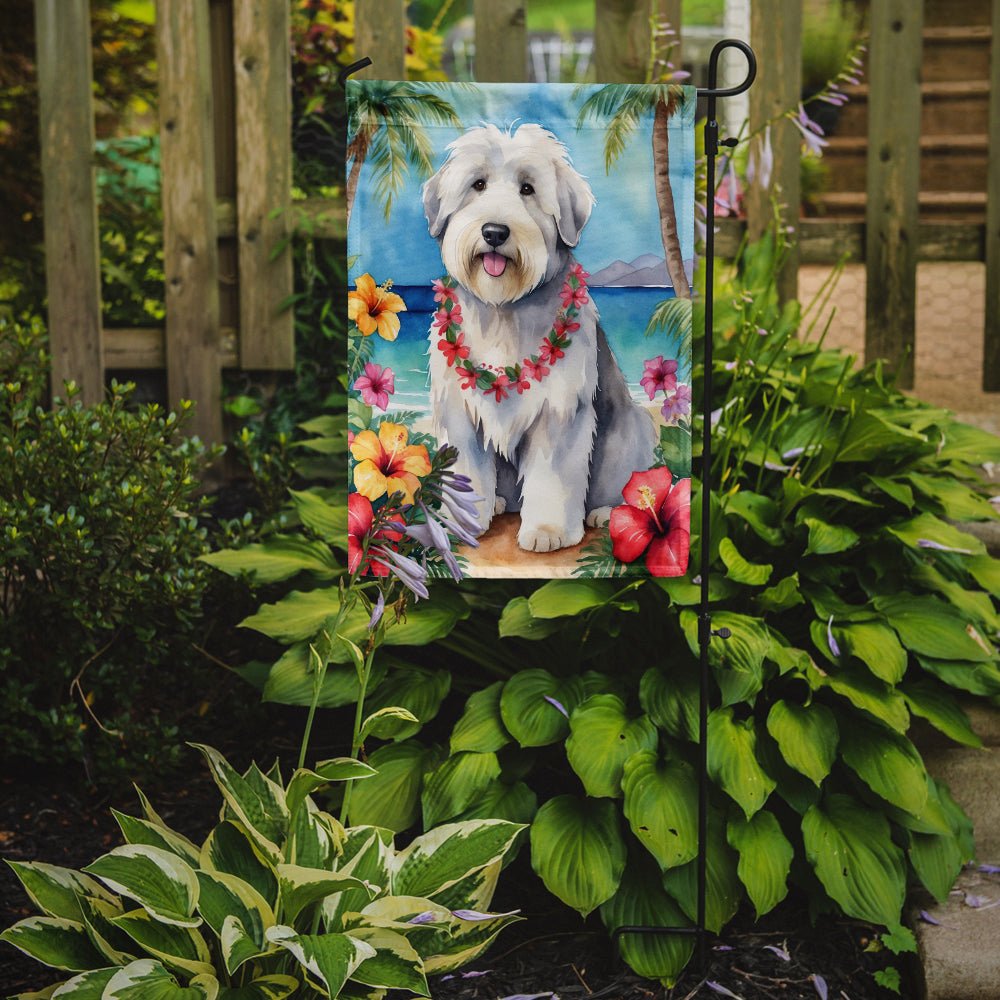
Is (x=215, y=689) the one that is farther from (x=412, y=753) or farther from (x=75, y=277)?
(x=75, y=277)

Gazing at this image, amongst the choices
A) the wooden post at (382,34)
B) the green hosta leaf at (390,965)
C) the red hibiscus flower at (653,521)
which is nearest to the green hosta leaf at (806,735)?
the red hibiscus flower at (653,521)

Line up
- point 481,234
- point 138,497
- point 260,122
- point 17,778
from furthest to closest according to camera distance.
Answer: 1. point 260,122
2. point 17,778
3. point 138,497
4. point 481,234

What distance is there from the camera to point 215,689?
242cm

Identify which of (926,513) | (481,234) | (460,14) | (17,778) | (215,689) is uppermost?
(460,14)

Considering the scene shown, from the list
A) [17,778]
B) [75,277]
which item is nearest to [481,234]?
[17,778]

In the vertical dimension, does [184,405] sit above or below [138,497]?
above

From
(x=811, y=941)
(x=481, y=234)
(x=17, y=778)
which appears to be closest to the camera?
(x=481, y=234)

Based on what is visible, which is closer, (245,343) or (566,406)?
(566,406)

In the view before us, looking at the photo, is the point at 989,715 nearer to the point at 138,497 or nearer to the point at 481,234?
the point at 481,234

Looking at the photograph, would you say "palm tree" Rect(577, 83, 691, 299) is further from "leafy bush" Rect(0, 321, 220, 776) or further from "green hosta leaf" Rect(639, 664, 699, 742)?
"leafy bush" Rect(0, 321, 220, 776)

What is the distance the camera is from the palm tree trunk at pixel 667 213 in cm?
171

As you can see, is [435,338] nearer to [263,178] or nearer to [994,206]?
[263,178]

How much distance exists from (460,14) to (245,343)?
25.4 feet

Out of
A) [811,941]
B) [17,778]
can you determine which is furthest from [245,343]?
[811,941]
